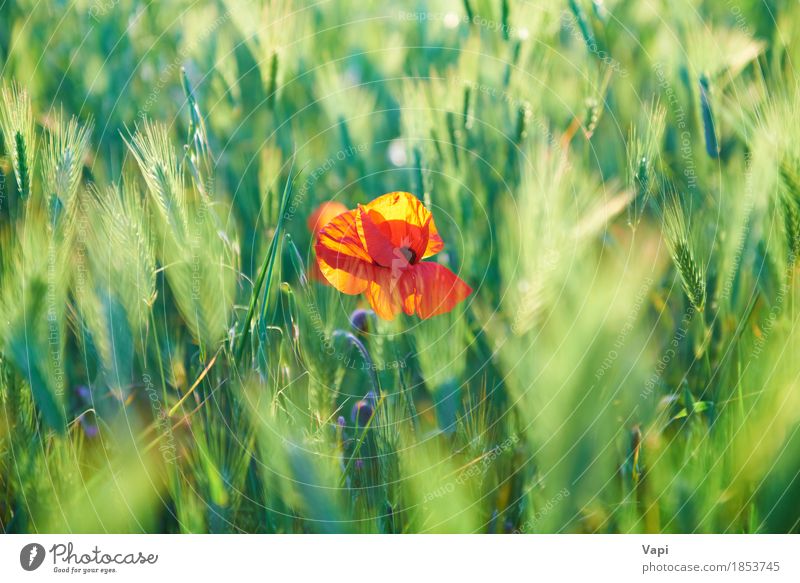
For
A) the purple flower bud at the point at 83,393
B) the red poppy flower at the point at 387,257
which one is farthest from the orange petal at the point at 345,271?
the purple flower bud at the point at 83,393

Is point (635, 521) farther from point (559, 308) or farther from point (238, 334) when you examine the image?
point (238, 334)

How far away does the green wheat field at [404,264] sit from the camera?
0.50 meters

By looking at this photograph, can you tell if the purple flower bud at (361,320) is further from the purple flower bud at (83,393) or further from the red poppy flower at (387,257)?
the purple flower bud at (83,393)

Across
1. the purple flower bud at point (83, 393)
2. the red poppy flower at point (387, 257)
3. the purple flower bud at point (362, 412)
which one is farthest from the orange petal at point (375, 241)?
the purple flower bud at point (83, 393)

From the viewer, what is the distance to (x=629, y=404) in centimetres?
51

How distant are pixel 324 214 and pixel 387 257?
0.07m

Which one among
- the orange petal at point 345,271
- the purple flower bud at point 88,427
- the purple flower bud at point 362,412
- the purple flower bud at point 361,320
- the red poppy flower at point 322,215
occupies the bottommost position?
the purple flower bud at point 362,412

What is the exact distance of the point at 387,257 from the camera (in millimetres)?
488

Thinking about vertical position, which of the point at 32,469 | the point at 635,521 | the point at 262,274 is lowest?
the point at 635,521
